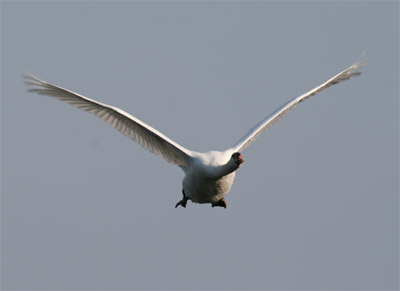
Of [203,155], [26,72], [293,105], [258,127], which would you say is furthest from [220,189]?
[26,72]

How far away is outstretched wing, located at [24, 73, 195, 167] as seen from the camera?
2170 centimetres

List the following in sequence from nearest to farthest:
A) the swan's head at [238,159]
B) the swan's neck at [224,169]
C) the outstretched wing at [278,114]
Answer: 1. the swan's head at [238,159]
2. the swan's neck at [224,169]
3. the outstretched wing at [278,114]

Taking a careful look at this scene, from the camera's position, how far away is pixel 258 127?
24.2 metres

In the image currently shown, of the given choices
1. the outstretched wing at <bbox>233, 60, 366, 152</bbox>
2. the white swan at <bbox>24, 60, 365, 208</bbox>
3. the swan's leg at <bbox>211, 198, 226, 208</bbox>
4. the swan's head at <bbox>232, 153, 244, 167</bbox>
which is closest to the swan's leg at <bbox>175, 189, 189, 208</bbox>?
the white swan at <bbox>24, 60, 365, 208</bbox>

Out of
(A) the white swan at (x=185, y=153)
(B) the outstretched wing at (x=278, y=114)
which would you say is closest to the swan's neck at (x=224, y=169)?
(A) the white swan at (x=185, y=153)

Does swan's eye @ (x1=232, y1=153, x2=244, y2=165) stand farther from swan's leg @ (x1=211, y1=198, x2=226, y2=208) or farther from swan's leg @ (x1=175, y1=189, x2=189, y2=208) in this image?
swan's leg @ (x1=175, y1=189, x2=189, y2=208)

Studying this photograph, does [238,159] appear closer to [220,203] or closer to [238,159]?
[238,159]

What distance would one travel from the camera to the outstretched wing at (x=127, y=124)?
854 inches

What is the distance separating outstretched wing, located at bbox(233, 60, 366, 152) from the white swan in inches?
1.3

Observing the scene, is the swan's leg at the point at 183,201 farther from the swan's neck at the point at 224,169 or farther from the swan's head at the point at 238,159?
the swan's head at the point at 238,159

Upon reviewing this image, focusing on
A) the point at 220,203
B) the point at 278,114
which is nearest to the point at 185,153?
the point at 220,203

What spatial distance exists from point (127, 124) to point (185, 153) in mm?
1869

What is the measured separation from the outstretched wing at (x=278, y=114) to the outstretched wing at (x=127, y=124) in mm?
1836

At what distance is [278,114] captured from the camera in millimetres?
24578
